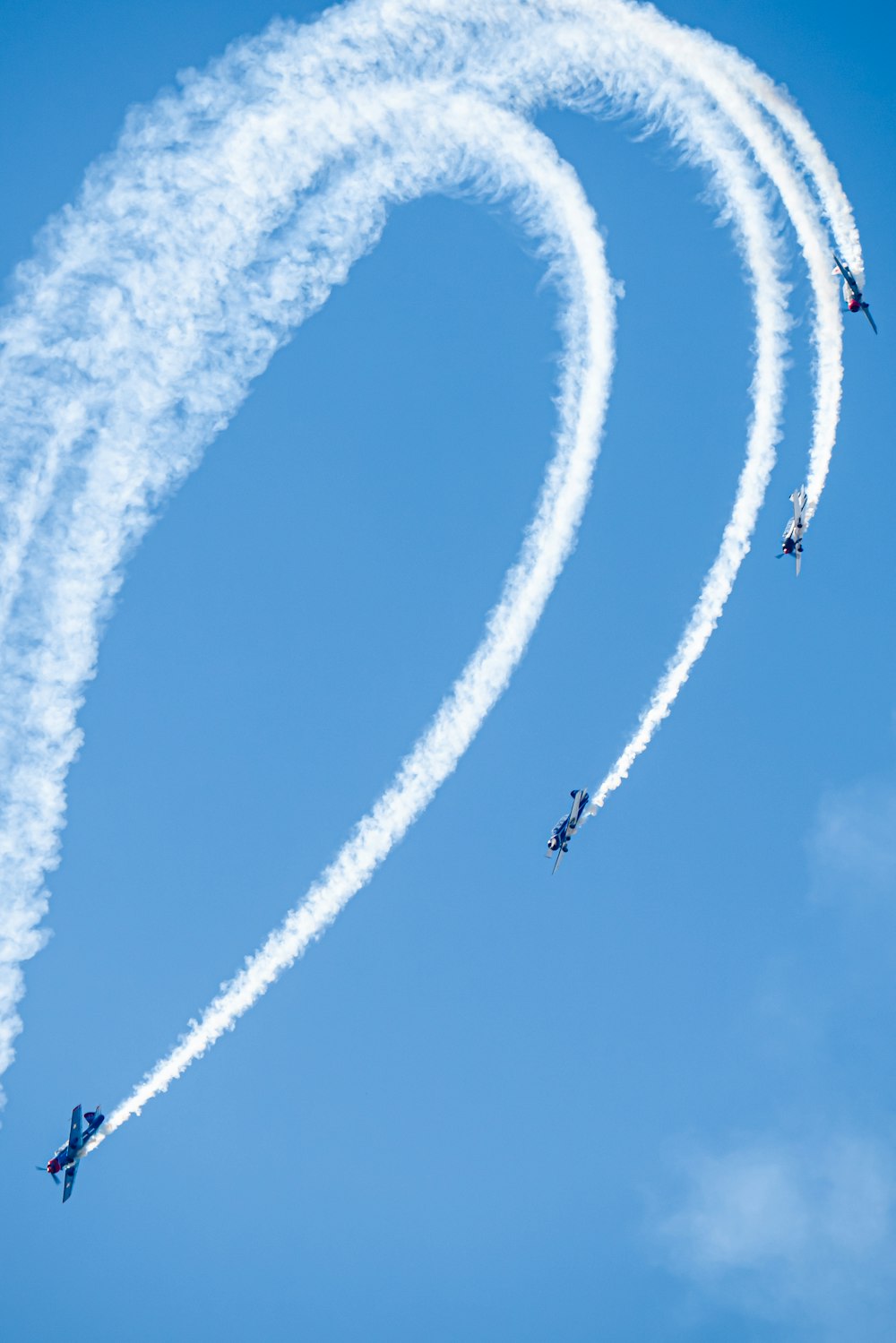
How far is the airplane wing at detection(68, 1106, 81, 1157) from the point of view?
39188 millimetres

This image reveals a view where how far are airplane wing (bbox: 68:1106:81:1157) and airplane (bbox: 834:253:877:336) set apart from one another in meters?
33.0

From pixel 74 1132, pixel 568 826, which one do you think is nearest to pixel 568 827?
pixel 568 826

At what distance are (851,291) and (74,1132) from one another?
111ft


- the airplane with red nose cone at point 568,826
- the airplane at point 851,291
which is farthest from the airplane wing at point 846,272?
the airplane with red nose cone at point 568,826

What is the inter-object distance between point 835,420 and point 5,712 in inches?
926

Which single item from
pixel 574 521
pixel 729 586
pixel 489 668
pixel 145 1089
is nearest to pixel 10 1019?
pixel 145 1089

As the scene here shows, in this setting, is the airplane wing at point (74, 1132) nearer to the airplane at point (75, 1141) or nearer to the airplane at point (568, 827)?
the airplane at point (75, 1141)

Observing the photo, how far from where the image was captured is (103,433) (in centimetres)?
3192

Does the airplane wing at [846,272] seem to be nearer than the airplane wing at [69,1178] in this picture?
Yes

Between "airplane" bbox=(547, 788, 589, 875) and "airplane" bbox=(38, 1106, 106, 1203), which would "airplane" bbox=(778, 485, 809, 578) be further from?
"airplane" bbox=(38, 1106, 106, 1203)

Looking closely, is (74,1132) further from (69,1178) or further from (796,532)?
(796,532)

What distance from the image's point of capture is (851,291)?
1435 inches

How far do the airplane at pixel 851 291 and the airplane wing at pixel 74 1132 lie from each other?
3301 centimetres

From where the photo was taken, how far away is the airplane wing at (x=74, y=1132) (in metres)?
39.2
